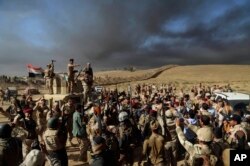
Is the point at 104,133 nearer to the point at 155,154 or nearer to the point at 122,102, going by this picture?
the point at 155,154

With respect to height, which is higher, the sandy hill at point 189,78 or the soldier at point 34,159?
the sandy hill at point 189,78

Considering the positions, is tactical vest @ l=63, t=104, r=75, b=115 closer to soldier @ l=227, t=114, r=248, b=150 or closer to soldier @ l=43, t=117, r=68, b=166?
soldier @ l=43, t=117, r=68, b=166

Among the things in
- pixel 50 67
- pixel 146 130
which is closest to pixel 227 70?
pixel 50 67

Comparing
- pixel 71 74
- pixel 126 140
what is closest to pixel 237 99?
pixel 71 74


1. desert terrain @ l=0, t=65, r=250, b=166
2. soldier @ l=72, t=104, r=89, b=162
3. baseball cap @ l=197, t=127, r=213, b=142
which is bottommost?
soldier @ l=72, t=104, r=89, b=162

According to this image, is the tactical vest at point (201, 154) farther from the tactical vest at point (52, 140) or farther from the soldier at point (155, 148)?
the tactical vest at point (52, 140)

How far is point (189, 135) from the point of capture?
9.45m

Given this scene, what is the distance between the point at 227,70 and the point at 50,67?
78.5 meters

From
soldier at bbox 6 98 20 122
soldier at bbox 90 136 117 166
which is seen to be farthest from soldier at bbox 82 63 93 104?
soldier at bbox 90 136 117 166

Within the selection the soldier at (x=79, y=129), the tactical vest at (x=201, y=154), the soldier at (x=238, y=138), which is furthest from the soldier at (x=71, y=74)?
the tactical vest at (x=201, y=154)

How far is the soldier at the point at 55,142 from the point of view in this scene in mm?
8078

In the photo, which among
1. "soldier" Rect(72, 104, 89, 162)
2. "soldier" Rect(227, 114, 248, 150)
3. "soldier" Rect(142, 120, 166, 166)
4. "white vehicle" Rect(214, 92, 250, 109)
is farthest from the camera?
"white vehicle" Rect(214, 92, 250, 109)

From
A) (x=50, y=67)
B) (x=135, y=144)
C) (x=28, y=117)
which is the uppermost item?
(x=50, y=67)

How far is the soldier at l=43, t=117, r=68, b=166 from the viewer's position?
8.08m
